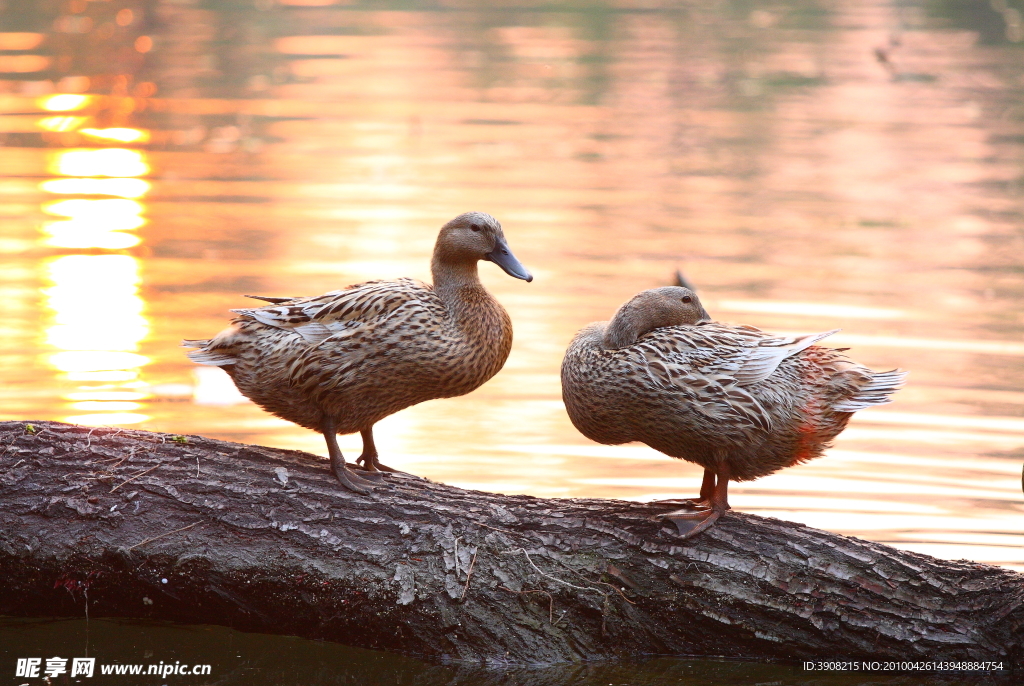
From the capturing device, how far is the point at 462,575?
207 inches

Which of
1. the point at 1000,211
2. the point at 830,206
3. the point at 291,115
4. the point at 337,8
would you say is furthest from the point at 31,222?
the point at 337,8

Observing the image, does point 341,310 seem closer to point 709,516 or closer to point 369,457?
point 369,457

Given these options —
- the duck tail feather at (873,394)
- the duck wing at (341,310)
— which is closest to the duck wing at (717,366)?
the duck tail feather at (873,394)

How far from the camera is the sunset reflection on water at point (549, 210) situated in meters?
8.04

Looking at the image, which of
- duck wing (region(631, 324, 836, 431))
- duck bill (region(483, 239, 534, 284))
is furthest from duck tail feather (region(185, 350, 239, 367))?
duck wing (region(631, 324, 836, 431))

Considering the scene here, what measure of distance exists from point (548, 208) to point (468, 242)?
8.89 meters

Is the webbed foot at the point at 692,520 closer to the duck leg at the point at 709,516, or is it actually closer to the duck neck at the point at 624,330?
the duck leg at the point at 709,516

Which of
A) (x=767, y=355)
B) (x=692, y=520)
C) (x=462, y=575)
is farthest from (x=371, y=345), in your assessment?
(x=767, y=355)

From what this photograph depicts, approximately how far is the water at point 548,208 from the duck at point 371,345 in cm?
197

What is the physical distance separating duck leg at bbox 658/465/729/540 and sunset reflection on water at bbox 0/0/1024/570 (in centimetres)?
181

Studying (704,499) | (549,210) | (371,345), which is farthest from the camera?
(549,210)

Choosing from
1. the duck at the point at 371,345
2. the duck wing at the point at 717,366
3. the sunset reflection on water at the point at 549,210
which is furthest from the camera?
the sunset reflection on water at the point at 549,210

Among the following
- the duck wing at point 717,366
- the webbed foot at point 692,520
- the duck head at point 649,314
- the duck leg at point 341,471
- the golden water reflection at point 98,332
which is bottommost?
the golden water reflection at point 98,332

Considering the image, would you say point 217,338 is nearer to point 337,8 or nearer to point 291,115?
point 291,115
